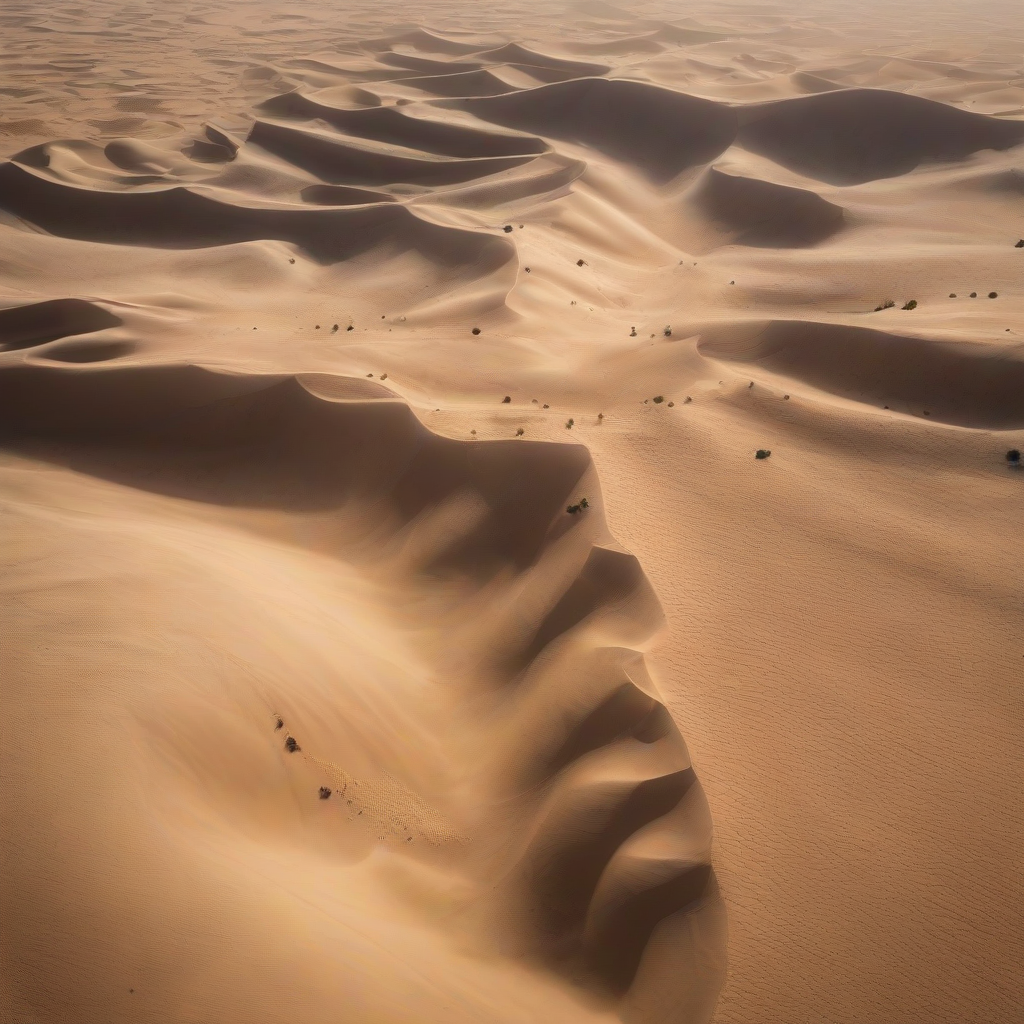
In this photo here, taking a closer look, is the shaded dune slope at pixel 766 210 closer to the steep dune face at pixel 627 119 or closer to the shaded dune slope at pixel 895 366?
the steep dune face at pixel 627 119

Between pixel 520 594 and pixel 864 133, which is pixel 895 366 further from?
pixel 864 133

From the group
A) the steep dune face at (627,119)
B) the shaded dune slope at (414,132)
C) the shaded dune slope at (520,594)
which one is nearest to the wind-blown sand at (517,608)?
the shaded dune slope at (520,594)

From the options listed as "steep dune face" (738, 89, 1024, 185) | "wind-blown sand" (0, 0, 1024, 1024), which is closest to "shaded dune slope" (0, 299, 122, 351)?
"wind-blown sand" (0, 0, 1024, 1024)

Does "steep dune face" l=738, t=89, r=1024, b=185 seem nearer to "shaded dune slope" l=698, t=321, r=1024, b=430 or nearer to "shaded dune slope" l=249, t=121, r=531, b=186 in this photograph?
"shaded dune slope" l=249, t=121, r=531, b=186

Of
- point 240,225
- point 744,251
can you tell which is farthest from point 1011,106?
point 240,225

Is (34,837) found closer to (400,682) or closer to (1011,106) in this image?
(400,682)

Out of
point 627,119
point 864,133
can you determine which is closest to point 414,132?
point 627,119
